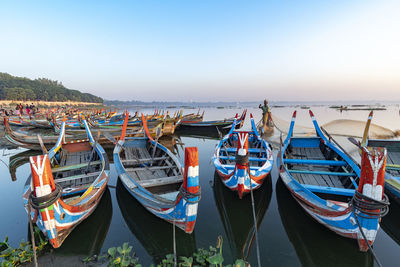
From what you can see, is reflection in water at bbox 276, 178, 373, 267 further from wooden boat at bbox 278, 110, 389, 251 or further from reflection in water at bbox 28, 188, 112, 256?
reflection in water at bbox 28, 188, 112, 256

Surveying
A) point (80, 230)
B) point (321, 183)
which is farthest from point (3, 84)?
point (321, 183)

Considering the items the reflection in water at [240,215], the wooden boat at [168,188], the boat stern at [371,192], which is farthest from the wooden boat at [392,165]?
the wooden boat at [168,188]

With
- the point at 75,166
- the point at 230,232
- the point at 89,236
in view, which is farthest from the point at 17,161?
the point at 230,232

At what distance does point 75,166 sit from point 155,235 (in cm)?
404

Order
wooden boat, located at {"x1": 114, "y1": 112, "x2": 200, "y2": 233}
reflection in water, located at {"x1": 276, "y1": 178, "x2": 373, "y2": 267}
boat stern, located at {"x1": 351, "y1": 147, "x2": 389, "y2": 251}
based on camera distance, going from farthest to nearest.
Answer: reflection in water, located at {"x1": 276, "y1": 178, "x2": 373, "y2": 267}
wooden boat, located at {"x1": 114, "y1": 112, "x2": 200, "y2": 233}
boat stern, located at {"x1": 351, "y1": 147, "x2": 389, "y2": 251}

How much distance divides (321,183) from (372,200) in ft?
9.91

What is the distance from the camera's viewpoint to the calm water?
394 cm

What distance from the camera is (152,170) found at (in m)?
6.64

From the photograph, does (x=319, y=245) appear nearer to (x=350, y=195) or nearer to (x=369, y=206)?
(x=350, y=195)

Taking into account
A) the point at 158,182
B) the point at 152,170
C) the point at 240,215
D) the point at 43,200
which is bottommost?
the point at 240,215

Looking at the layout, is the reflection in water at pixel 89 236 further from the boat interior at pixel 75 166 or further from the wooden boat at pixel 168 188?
the wooden boat at pixel 168 188

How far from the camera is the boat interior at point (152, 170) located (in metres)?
5.25

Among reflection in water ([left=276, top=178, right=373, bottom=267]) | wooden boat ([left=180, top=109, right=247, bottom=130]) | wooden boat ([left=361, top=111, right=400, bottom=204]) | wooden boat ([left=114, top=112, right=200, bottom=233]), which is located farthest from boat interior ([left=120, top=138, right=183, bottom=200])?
wooden boat ([left=180, top=109, right=247, bottom=130])

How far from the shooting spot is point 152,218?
206 inches
